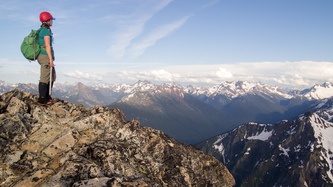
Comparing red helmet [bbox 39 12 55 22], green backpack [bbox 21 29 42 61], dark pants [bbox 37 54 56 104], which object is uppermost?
red helmet [bbox 39 12 55 22]

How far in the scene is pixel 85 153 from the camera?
38.3 ft

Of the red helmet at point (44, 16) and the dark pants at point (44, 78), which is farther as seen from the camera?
the dark pants at point (44, 78)

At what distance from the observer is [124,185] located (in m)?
8.59

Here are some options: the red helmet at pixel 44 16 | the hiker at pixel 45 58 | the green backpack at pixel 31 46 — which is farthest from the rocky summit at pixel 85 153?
the red helmet at pixel 44 16

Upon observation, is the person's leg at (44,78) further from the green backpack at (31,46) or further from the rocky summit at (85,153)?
the rocky summit at (85,153)

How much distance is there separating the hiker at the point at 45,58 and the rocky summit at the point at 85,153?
1.25 m

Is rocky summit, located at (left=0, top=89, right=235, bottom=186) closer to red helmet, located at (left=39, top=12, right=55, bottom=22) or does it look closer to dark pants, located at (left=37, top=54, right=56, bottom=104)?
dark pants, located at (left=37, top=54, right=56, bottom=104)

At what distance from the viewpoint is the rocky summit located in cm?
962

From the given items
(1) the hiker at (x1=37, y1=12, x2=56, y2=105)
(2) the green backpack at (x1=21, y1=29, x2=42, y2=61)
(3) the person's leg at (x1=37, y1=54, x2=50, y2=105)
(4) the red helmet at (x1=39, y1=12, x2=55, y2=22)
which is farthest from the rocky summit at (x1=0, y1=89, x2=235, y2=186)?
(4) the red helmet at (x1=39, y1=12, x2=55, y2=22)

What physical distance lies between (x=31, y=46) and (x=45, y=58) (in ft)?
3.65

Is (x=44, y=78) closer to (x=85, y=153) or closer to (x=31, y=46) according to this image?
(x=31, y=46)

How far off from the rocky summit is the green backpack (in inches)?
141

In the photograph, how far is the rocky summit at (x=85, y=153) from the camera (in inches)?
379

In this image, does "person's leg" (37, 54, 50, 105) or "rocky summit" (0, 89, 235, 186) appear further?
"person's leg" (37, 54, 50, 105)
